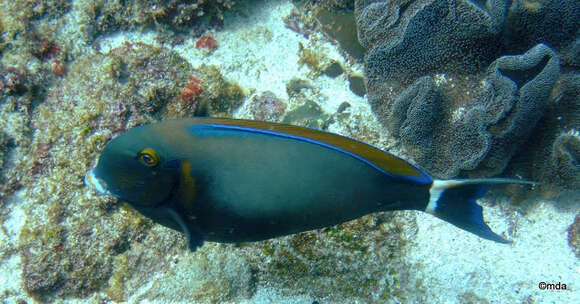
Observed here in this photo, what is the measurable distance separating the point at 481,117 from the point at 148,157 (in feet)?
9.53

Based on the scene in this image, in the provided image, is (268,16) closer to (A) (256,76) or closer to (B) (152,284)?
(A) (256,76)

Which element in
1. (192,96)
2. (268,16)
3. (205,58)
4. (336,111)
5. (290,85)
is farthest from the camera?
(268,16)

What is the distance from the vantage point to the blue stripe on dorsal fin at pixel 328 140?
5.33 feet

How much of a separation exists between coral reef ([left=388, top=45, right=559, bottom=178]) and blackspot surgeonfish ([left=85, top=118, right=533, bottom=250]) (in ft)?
4.87

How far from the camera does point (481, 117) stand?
2.93 m

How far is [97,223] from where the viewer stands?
131 inches

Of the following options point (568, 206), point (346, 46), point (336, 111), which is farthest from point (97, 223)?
point (568, 206)

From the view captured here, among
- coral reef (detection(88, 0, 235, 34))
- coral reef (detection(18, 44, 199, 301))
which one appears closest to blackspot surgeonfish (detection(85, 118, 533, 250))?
coral reef (detection(18, 44, 199, 301))

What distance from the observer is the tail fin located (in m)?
1.80

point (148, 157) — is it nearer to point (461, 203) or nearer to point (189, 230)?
point (189, 230)

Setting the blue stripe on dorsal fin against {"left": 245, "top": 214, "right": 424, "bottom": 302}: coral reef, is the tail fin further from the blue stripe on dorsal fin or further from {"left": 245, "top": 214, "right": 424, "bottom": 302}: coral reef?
{"left": 245, "top": 214, "right": 424, "bottom": 302}: coral reef

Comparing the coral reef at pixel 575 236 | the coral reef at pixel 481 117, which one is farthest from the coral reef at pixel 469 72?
the coral reef at pixel 575 236

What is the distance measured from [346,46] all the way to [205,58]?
221 cm

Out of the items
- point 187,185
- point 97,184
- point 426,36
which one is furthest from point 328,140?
point 426,36
